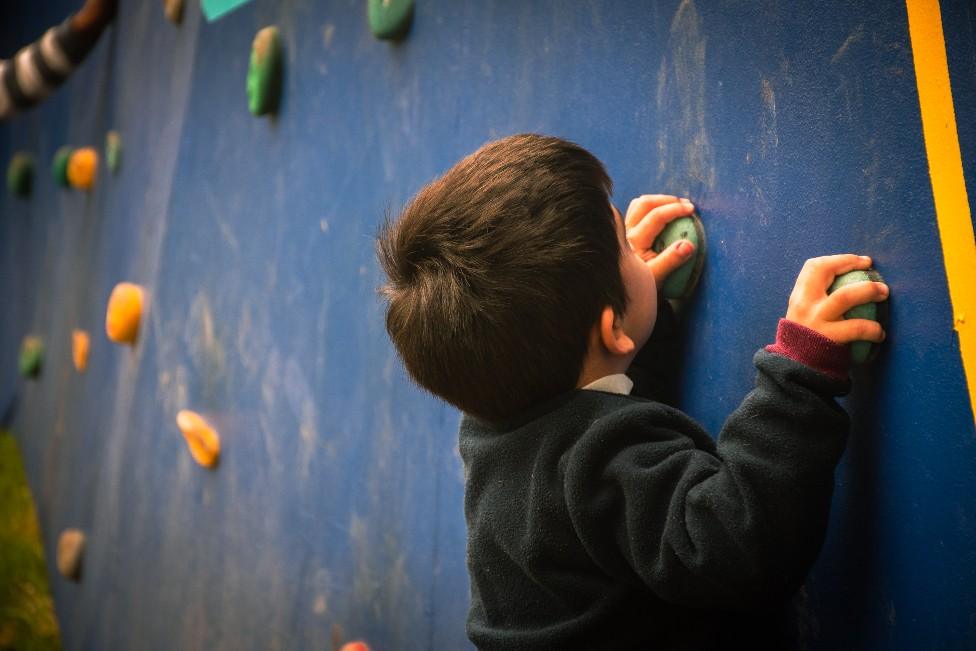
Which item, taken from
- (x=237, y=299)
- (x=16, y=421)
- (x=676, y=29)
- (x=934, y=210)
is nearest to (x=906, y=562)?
(x=934, y=210)

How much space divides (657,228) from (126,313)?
1462 millimetres

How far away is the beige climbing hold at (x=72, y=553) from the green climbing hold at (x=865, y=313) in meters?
2.01

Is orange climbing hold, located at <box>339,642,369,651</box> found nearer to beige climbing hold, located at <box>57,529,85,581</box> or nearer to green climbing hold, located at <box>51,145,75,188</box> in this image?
beige climbing hold, located at <box>57,529,85,581</box>

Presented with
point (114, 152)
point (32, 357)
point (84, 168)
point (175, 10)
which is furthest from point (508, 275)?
point (32, 357)

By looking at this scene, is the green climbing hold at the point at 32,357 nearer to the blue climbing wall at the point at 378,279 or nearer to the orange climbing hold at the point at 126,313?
the blue climbing wall at the point at 378,279

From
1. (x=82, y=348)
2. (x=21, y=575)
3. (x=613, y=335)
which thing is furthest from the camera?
(x=21, y=575)

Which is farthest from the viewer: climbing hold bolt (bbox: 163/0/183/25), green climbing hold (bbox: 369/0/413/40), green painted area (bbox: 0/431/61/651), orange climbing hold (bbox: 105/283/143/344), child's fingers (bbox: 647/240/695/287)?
green painted area (bbox: 0/431/61/651)

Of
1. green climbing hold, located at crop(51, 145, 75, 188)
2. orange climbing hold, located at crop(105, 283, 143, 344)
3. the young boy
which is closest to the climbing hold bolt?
orange climbing hold, located at crop(105, 283, 143, 344)

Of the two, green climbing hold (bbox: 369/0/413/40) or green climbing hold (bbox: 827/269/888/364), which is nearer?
green climbing hold (bbox: 827/269/888/364)

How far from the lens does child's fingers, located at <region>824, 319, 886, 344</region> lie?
661mm

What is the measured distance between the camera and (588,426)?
717 millimetres

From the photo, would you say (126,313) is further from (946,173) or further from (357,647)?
(946,173)

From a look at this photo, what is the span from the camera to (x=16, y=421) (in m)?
3.03

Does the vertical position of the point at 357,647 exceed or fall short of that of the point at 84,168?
it falls short
